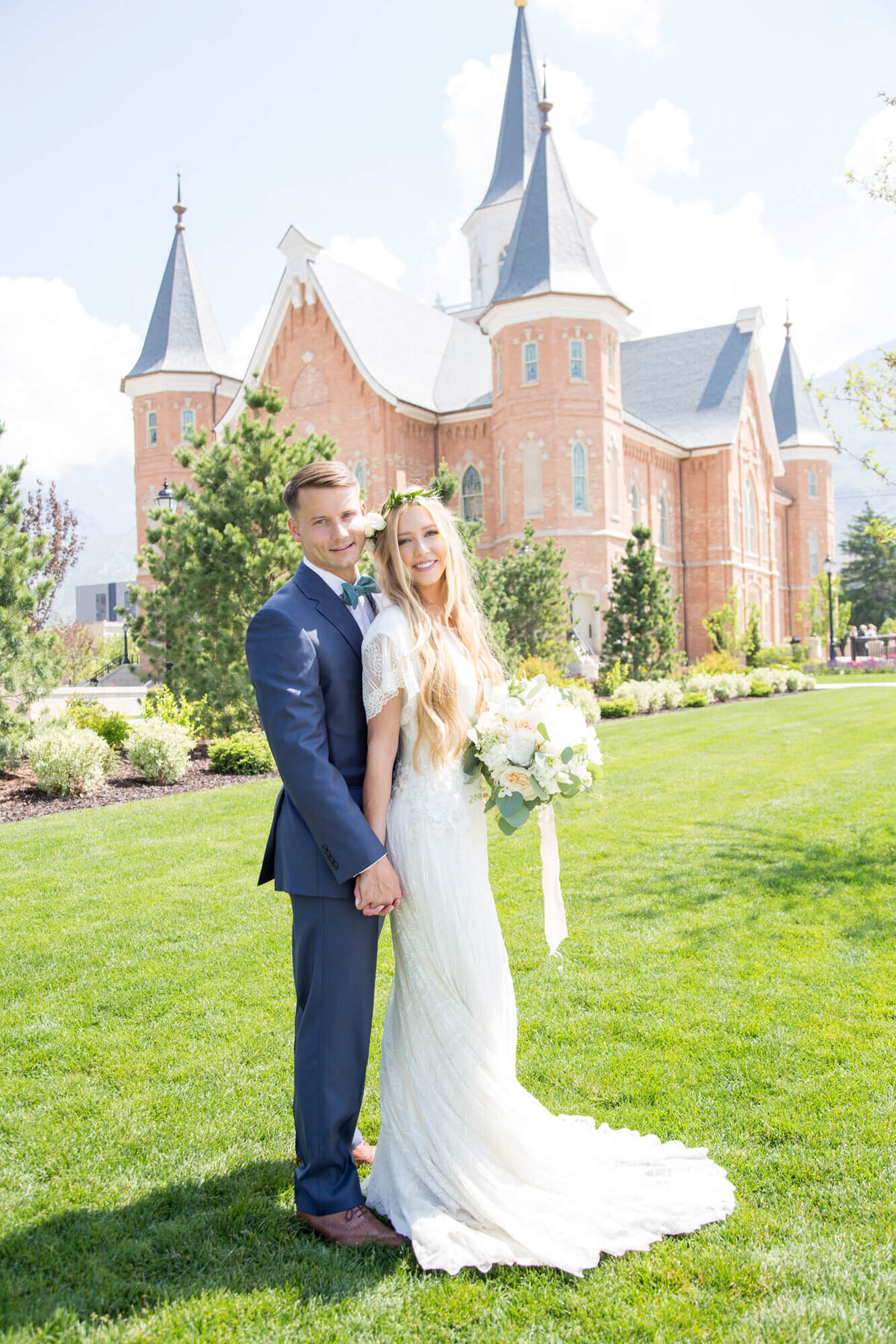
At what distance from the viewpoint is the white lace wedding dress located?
10.0ft

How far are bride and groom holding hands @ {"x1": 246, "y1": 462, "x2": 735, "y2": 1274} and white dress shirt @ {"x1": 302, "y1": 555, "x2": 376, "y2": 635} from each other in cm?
1

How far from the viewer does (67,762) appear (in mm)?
11281

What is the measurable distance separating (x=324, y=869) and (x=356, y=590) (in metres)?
0.93

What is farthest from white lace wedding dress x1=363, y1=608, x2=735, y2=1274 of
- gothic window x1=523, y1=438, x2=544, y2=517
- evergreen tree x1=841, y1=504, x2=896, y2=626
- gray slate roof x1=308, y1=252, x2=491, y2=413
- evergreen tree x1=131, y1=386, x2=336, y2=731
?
evergreen tree x1=841, y1=504, x2=896, y2=626

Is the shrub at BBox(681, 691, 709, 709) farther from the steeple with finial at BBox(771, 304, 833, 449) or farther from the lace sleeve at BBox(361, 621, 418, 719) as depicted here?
the steeple with finial at BBox(771, 304, 833, 449)

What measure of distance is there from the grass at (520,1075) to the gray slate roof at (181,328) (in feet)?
110

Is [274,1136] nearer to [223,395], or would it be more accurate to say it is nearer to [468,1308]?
[468,1308]

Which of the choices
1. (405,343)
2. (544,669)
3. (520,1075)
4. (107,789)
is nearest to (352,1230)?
(520,1075)

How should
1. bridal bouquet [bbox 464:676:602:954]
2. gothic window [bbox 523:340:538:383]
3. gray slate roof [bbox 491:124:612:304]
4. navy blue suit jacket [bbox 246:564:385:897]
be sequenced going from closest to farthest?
navy blue suit jacket [bbox 246:564:385:897], bridal bouquet [bbox 464:676:602:954], gray slate roof [bbox 491:124:612:304], gothic window [bbox 523:340:538:383]

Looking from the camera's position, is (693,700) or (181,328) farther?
(181,328)

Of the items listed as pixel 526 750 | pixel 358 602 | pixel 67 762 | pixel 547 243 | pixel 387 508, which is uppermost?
pixel 547 243

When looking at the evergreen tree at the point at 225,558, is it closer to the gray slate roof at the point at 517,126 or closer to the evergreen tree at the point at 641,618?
the evergreen tree at the point at 641,618

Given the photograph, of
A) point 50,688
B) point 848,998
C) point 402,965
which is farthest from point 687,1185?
point 50,688

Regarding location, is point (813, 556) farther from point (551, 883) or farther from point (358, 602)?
point (358, 602)
